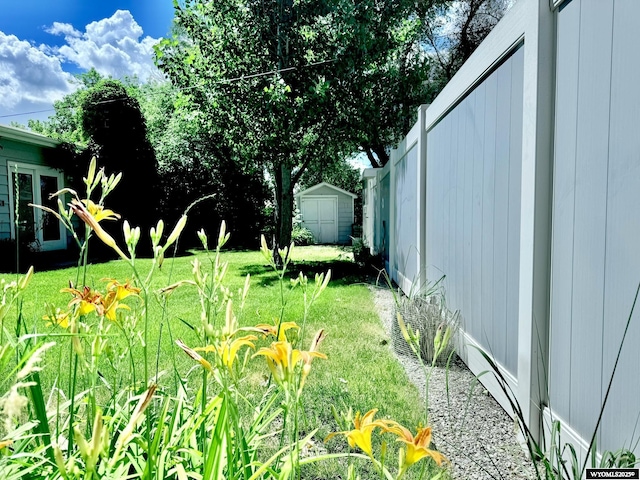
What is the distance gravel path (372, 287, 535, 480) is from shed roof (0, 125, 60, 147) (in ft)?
32.6

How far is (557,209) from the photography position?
192 centimetres

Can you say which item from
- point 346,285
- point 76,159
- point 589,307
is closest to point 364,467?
point 589,307

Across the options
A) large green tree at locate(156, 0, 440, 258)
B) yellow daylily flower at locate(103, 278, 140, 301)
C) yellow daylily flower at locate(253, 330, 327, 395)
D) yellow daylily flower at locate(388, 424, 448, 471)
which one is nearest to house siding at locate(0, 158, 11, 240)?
large green tree at locate(156, 0, 440, 258)

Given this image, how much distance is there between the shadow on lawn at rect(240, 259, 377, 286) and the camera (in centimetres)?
779

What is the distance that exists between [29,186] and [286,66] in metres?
6.89

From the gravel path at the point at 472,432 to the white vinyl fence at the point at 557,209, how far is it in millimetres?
162

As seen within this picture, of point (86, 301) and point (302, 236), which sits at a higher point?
point (86, 301)

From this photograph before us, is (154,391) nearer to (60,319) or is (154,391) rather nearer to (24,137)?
(60,319)

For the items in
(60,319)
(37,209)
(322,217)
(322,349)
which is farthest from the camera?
(322,217)

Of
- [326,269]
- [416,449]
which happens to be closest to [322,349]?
[416,449]

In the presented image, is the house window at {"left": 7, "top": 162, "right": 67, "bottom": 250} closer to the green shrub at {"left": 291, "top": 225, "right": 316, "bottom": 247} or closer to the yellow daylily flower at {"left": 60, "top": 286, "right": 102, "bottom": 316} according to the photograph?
the green shrub at {"left": 291, "top": 225, "right": 316, "bottom": 247}

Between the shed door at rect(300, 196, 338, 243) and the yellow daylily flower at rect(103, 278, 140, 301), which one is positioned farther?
the shed door at rect(300, 196, 338, 243)

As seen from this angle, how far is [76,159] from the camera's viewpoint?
11.8 metres

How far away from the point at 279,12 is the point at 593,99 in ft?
25.8
